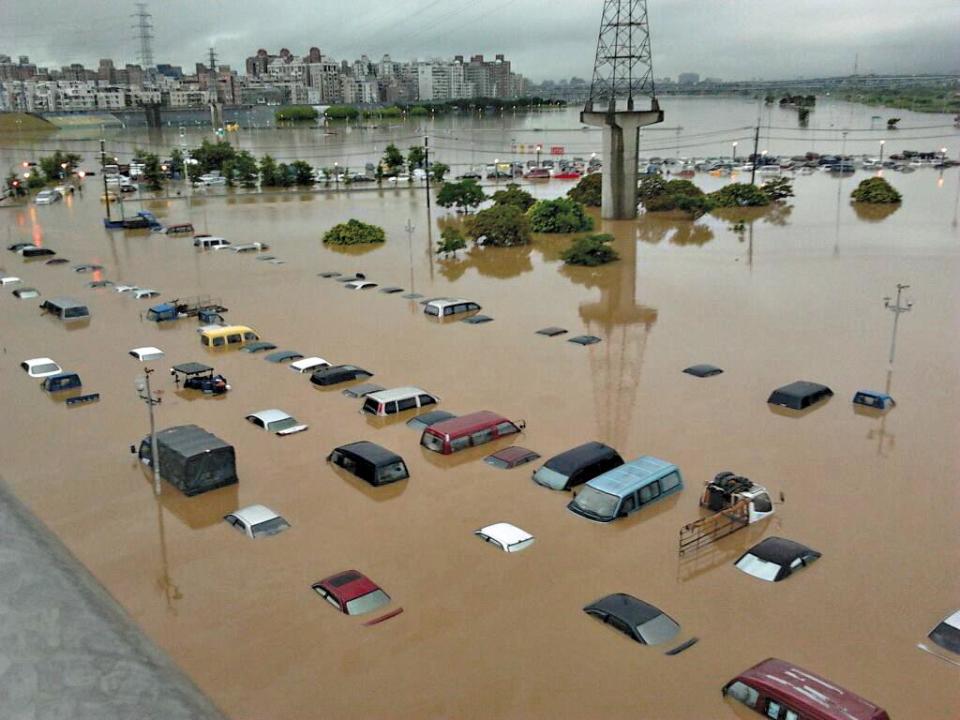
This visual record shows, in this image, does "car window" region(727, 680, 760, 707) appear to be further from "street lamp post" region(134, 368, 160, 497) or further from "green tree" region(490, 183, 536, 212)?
"green tree" region(490, 183, 536, 212)

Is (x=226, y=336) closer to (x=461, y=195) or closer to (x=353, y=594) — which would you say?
(x=353, y=594)

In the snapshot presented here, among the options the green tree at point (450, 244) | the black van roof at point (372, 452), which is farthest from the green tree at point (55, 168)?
the black van roof at point (372, 452)

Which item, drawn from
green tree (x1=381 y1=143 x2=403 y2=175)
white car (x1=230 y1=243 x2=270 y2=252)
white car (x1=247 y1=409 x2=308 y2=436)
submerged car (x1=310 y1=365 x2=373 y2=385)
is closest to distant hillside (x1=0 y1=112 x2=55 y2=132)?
green tree (x1=381 y1=143 x2=403 y2=175)

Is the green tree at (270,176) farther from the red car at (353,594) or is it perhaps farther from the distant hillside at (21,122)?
the distant hillside at (21,122)

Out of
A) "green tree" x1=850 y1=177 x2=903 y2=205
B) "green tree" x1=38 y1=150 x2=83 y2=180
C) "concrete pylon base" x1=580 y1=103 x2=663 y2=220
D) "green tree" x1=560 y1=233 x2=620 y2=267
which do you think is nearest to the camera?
"green tree" x1=560 y1=233 x2=620 y2=267

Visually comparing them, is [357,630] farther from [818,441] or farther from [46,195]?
[46,195]
